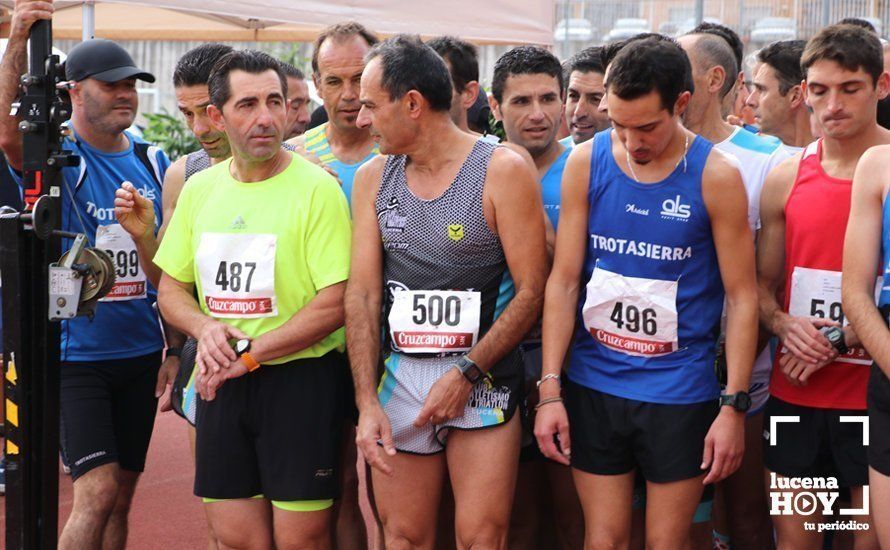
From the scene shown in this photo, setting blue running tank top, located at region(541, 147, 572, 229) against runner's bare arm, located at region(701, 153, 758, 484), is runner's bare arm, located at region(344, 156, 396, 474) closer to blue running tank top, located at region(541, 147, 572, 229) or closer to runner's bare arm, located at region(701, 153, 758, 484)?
blue running tank top, located at region(541, 147, 572, 229)

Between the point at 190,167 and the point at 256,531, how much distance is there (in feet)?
A: 5.26

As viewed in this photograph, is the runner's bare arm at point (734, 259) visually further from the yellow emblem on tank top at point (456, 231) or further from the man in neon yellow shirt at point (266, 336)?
the man in neon yellow shirt at point (266, 336)

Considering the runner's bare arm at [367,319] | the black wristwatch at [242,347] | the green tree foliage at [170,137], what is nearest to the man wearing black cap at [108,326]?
the black wristwatch at [242,347]

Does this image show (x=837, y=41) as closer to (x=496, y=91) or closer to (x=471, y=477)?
(x=496, y=91)

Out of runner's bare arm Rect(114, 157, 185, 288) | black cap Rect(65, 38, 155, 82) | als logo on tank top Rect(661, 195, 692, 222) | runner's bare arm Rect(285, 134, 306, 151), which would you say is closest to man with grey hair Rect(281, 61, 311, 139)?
runner's bare arm Rect(285, 134, 306, 151)

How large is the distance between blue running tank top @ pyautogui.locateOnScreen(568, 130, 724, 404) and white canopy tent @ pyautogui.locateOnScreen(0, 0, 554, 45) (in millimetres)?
2728

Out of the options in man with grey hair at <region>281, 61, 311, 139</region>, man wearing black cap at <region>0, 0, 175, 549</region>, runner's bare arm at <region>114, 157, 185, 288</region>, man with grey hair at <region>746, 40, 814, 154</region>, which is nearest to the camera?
runner's bare arm at <region>114, 157, 185, 288</region>

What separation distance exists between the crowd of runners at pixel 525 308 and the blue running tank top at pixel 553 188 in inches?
5.7

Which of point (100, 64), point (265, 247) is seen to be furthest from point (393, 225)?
point (100, 64)

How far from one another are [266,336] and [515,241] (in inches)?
35.2

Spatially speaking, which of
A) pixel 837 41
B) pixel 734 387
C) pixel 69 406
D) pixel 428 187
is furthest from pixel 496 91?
pixel 69 406

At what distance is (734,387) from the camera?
361 cm

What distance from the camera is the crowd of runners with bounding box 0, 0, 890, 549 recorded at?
3.63m

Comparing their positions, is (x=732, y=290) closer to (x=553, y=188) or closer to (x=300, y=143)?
(x=553, y=188)
